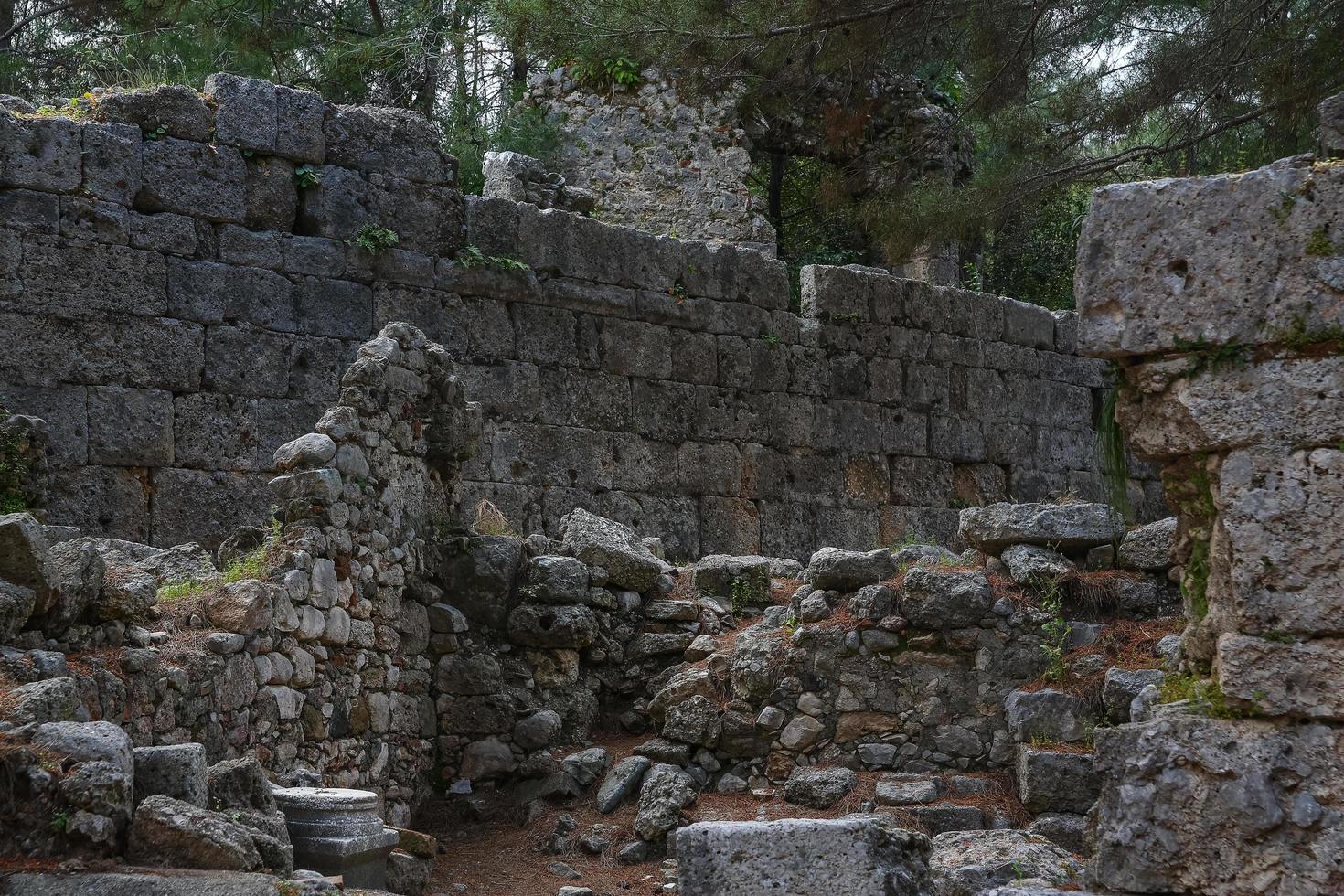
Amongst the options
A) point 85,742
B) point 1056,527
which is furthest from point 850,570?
A: point 85,742

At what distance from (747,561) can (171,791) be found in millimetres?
5533

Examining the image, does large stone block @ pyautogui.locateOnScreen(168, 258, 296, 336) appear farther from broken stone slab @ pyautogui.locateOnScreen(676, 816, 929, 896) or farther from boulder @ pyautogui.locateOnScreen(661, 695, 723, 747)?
broken stone slab @ pyautogui.locateOnScreen(676, 816, 929, 896)

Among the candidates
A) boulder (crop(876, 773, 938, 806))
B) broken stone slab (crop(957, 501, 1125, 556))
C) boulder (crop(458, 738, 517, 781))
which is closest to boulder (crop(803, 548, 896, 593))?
broken stone slab (crop(957, 501, 1125, 556))

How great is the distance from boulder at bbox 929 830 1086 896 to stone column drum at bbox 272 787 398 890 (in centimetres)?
216

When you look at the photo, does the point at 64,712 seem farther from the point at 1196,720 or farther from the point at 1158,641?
the point at 1158,641

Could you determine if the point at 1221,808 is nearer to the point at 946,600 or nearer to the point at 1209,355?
the point at 1209,355

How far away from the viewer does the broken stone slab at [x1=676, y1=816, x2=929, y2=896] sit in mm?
4836

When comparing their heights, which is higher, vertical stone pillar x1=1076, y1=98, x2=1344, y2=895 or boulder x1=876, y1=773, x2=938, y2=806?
vertical stone pillar x1=1076, y1=98, x2=1344, y2=895

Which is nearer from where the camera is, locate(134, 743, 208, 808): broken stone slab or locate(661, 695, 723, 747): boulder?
locate(134, 743, 208, 808): broken stone slab

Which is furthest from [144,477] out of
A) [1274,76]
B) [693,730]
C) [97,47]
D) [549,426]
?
[97,47]

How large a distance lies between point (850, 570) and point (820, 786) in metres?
1.27

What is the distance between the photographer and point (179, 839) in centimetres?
443

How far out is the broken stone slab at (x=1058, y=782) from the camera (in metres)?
7.45

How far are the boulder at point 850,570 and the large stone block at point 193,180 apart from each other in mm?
4924
